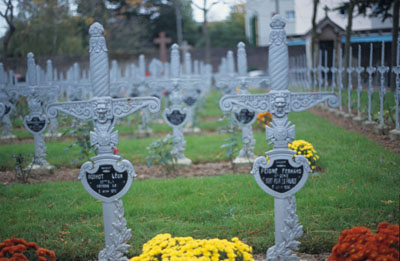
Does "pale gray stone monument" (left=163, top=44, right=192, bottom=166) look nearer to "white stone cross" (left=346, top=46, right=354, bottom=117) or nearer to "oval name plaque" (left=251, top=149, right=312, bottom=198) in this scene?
"oval name plaque" (left=251, top=149, right=312, bottom=198)

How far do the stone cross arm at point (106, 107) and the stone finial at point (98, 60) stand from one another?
0.11m

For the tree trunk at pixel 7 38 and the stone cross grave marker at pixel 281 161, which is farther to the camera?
the tree trunk at pixel 7 38

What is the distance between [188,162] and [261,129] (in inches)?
156

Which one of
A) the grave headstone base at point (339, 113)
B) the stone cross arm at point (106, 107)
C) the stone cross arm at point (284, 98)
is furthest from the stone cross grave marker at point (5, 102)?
the grave headstone base at point (339, 113)

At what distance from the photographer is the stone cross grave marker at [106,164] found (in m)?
3.97

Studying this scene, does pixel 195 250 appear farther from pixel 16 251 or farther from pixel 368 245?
pixel 16 251

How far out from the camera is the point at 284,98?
12.5ft

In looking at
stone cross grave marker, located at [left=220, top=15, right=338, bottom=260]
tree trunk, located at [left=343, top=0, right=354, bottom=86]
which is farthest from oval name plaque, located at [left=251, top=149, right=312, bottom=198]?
tree trunk, located at [left=343, top=0, right=354, bottom=86]

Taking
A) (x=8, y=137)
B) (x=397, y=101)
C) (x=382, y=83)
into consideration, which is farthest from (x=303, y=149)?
(x=8, y=137)

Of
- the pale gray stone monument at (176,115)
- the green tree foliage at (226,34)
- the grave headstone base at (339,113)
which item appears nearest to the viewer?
the pale gray stone monument at (176,115)

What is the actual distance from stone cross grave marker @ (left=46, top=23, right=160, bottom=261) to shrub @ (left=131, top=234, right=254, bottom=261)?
2.33 feet

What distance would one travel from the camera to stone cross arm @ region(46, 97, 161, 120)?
4.02 meters

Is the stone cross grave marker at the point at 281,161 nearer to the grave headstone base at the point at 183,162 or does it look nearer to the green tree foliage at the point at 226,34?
the grave headstone base at the point at 183,162

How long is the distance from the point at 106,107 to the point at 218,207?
215cm
